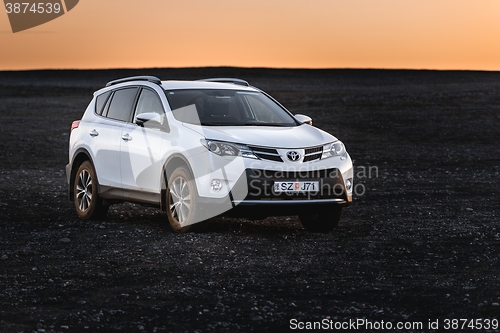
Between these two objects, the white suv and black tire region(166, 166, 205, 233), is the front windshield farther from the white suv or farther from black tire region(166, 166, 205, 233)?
black tire region(166, 166, 205, 233)

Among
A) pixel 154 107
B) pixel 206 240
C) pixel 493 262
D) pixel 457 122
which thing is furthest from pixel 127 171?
pixel 457 122

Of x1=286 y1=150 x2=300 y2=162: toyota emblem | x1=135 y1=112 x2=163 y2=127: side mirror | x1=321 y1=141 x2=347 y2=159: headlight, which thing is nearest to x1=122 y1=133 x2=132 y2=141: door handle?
x1=135 y1=112 x2=163 y2=127: side mirror

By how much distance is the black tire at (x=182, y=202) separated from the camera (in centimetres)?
1027

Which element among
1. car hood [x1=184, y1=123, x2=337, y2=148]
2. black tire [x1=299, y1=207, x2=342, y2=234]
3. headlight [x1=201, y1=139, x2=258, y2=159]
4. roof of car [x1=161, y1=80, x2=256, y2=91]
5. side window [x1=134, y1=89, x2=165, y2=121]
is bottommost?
black tire [x1=299, y1=207, x2=342, y2=234]

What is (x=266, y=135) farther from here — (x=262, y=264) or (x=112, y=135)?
(x=112, y=135)

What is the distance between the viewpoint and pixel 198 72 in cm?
7031

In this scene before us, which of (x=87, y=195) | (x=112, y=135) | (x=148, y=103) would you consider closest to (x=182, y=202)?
(x=148, y=103)

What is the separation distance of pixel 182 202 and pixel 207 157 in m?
0.78

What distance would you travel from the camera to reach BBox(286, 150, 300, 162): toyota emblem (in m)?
10.1

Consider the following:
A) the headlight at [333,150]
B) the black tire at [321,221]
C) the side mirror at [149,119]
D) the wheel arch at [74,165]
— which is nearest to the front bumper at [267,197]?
the headlight at [333,150]

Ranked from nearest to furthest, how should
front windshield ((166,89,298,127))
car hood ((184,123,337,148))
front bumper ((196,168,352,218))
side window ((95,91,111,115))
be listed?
1. front bumper ((196,168,352,218))
2. car hood ((184,123,337,148))
3. front windshield ((166,89,298,127))
4. side window ((95,91,111,115))

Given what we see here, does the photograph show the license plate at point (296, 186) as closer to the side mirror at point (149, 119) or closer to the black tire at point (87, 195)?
the side mirror at point (149, 119)

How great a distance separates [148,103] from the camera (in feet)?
38.1

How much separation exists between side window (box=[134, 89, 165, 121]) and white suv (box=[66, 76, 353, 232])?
0.02m
